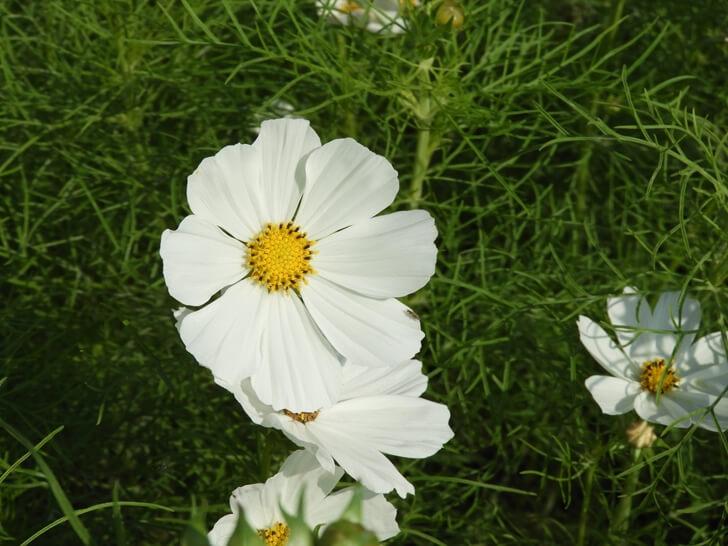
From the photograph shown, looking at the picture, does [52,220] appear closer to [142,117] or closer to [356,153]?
[142,117]

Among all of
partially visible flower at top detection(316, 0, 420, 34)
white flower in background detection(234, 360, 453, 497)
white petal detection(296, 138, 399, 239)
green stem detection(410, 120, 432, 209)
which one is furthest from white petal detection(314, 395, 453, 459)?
partially visible flower at top detection(316, 0, 420, 34)

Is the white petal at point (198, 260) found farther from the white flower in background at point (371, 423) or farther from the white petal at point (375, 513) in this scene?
the white petal at point (375, 513)

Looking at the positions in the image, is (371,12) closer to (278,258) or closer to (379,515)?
(278,258)

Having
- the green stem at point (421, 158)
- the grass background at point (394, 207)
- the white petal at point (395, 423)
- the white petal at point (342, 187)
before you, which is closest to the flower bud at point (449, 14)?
the grass background at point (394, 207)

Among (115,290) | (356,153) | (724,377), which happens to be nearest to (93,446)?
(115,290)

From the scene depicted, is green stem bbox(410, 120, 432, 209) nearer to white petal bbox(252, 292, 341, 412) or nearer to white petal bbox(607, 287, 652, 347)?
white petal bbox(607, 287, 652, 347)

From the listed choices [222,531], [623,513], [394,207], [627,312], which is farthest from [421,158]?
[222,531]

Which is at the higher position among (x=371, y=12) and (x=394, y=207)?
(x=371, y=12)
